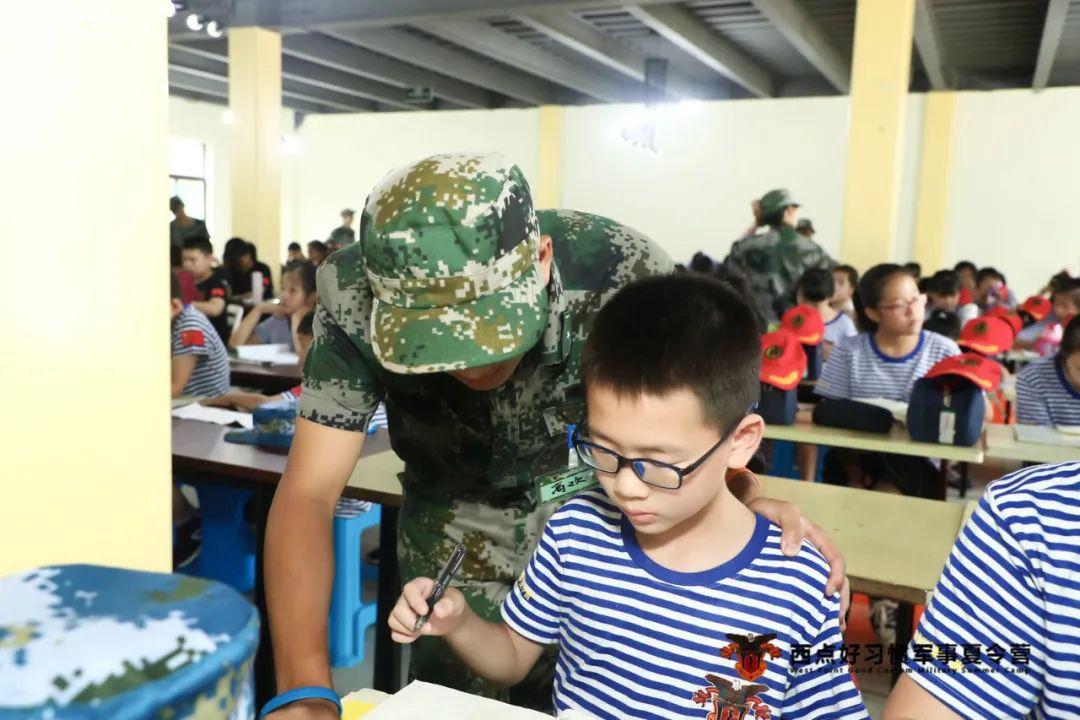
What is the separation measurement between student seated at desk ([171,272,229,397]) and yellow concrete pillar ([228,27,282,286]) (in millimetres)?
5462

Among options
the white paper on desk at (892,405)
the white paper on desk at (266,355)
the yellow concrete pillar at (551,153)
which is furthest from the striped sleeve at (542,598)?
the yellow concrete pillar at (551,153)

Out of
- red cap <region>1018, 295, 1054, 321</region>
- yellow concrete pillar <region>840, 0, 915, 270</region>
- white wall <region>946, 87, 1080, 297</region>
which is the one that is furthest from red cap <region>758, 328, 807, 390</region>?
white wall <region>946, 87, 1080, 297</region>

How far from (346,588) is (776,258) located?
3.64 meters

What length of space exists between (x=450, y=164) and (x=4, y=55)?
464mm

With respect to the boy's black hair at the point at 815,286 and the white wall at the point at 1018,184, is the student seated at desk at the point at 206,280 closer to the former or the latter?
the boy's black hair at the point at 815,286

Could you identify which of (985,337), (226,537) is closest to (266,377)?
(226,537)

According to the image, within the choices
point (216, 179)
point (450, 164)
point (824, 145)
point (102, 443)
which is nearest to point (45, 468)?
point (102, 443)

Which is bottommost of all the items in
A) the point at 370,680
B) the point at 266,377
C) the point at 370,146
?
the point at 370,680

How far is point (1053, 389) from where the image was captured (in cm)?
316

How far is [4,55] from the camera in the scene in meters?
0.88

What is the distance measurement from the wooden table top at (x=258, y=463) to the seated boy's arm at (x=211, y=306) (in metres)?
2.92

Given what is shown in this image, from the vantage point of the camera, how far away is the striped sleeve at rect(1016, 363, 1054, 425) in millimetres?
3199

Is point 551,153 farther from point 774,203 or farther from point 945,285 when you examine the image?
point 945,285

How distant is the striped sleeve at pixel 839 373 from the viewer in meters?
3.60
